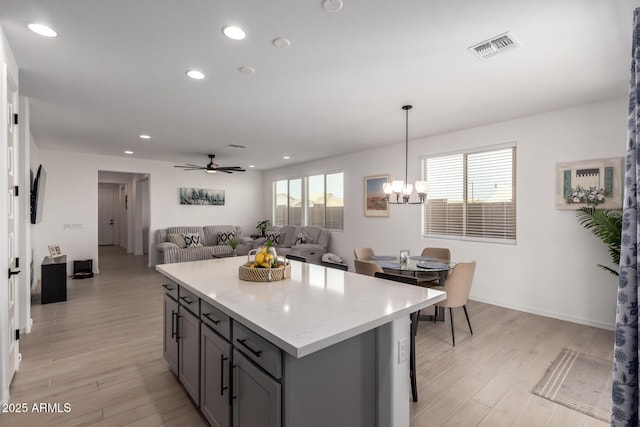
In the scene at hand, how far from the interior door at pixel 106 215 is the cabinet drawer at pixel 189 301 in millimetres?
11685

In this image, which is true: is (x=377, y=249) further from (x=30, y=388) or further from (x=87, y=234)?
(x=87, y=234)

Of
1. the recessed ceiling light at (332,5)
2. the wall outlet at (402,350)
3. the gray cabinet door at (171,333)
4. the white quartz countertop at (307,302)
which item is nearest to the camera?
the white quartz countertop at (307,302)

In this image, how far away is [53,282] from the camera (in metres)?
4.64

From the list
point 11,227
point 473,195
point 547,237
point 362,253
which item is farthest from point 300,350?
point 473,195

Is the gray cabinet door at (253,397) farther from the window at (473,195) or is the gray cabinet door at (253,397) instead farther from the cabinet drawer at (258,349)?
the window at (473,195)

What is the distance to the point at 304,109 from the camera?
3895 millimetres

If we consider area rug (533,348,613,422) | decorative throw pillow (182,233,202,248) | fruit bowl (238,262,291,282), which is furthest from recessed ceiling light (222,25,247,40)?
decorative throw pillow (182,233,202,248)

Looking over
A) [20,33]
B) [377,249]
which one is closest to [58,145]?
[20,33]

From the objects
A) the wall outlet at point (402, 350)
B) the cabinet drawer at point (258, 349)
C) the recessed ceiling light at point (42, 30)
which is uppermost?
the recessed ceiling light at point (42, 30)

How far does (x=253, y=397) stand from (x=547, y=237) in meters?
4.23

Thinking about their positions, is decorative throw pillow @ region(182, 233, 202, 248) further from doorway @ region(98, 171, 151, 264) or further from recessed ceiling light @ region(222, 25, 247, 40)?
recessed ceiling light @ region(222, 25, 247, 40)

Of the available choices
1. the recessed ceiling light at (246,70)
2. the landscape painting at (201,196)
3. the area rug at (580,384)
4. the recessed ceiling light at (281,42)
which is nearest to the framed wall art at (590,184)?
the area rug at (580,384)

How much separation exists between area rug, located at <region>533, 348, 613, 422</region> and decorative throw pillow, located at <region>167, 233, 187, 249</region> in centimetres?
723

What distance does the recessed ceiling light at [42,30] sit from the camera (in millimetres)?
2146
